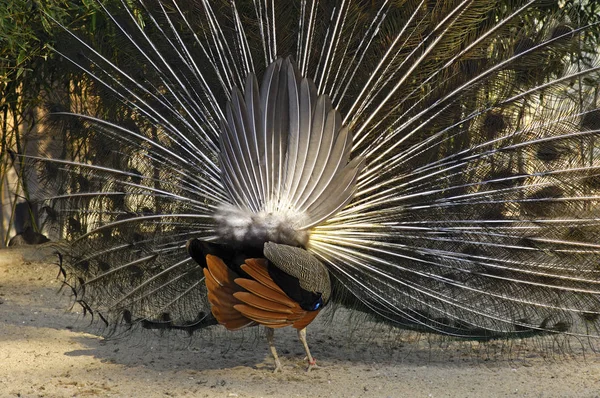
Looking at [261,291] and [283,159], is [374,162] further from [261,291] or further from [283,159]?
[261,291]

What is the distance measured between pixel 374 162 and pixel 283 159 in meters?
0.76

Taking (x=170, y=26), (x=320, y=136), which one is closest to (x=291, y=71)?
(x=320, y=136)

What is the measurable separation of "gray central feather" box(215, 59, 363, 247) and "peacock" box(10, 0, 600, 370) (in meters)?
0.01

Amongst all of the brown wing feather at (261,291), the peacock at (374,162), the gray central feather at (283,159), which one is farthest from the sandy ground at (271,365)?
the gray central feather at (283,159)

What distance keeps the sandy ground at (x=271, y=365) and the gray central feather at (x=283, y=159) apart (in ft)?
3.83

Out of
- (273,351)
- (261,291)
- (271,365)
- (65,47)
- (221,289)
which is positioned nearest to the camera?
(261,291)

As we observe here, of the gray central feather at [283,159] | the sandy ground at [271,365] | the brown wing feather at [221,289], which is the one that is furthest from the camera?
the sandy ground at [271,365]

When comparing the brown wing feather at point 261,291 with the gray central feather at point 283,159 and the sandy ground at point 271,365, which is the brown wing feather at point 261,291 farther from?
the sandy ground at point 271,365

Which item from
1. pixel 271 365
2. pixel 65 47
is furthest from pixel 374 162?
→ pixel 65 47

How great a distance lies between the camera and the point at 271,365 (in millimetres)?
6625

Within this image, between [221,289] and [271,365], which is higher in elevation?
[221,289]

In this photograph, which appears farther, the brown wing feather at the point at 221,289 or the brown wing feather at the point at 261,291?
the brown wing feather at the point at 221,289

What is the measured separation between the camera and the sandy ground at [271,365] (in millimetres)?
5938

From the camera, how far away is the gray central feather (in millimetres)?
5793
